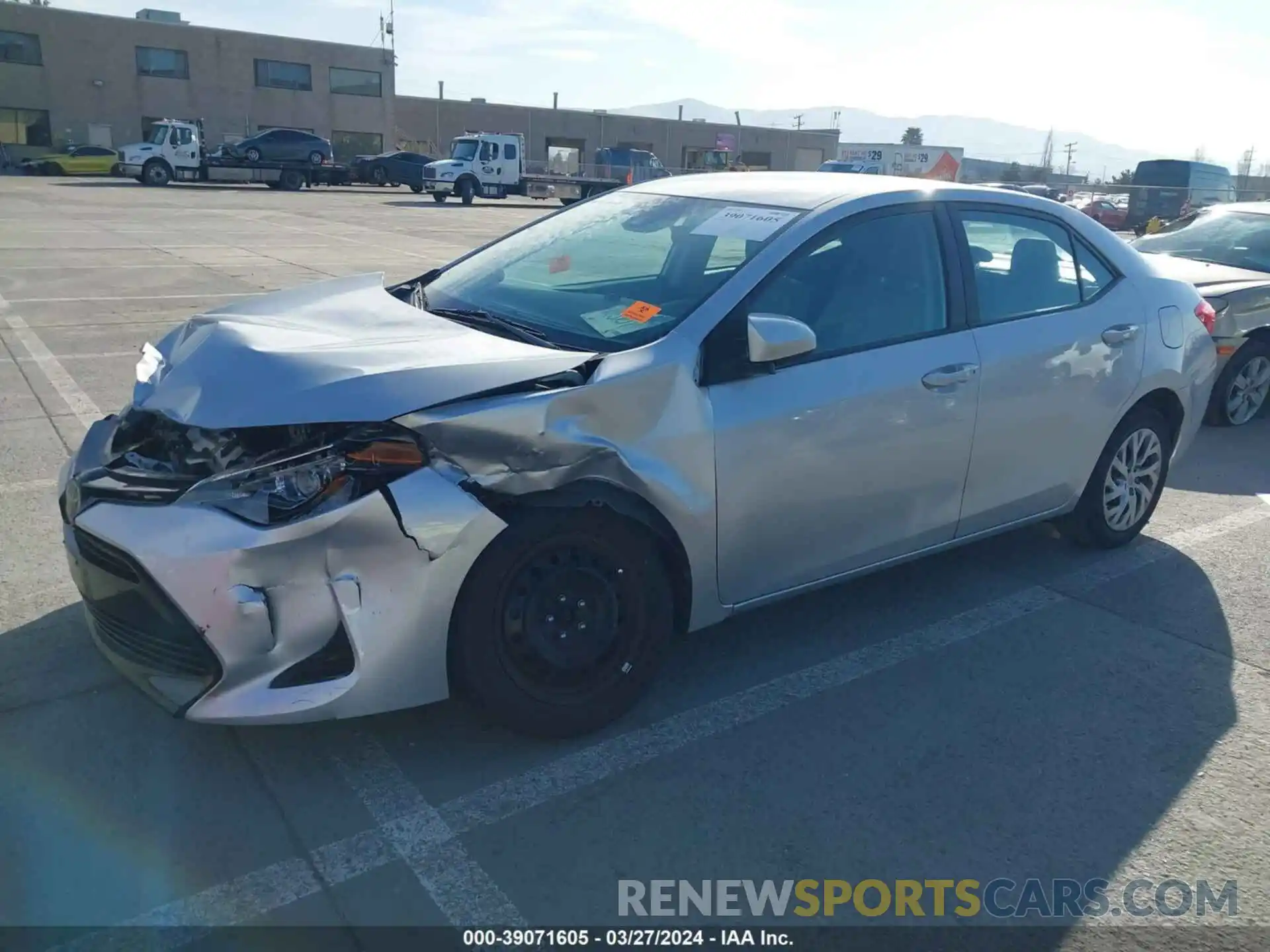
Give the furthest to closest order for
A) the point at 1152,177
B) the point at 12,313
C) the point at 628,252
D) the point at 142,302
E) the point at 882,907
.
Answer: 1. the point at 1152,177
2. the point at 142,302
3. the point at 12,313
4. the point at 628,252
5. the point at 882,907

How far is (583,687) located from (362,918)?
3.18 feet

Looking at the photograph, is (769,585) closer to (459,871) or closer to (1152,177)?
(459,871)

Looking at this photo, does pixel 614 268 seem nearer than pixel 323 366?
No

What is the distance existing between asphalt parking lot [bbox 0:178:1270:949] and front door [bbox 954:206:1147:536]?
0.54 metres

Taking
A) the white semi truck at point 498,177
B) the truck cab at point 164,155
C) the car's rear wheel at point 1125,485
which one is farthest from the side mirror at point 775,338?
the truck cab at point 164,155

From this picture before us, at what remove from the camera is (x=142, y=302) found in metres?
11.1

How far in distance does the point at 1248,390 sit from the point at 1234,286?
0.88 metres

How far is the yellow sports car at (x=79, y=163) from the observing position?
39969 mm

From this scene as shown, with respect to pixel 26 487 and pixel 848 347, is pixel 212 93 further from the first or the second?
pixel 848 347

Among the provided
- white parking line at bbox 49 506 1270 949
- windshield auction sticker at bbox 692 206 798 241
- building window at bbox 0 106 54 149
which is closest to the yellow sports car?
building window at bbox 0 106 54 149

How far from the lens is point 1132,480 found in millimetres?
4969

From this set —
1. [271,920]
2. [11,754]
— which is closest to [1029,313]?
[271,920]

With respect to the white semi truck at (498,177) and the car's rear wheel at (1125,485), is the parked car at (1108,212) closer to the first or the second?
the white semi truck at (498,177)

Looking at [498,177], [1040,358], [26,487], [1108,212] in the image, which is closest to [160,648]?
[26,487]
